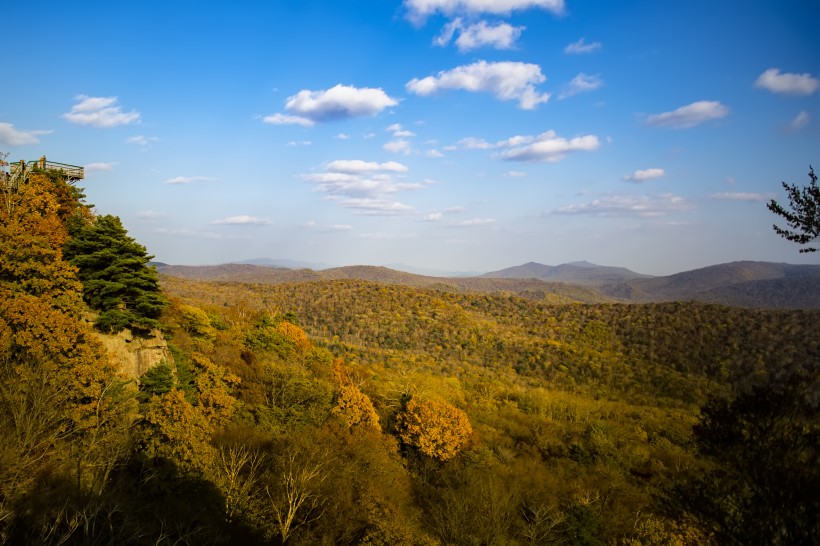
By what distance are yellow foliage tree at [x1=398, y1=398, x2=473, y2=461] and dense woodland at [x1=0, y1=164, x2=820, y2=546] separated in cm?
15

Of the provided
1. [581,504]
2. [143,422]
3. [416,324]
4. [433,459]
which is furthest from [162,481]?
[416,324]

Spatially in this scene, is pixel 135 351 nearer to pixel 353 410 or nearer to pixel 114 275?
pixel 114 275

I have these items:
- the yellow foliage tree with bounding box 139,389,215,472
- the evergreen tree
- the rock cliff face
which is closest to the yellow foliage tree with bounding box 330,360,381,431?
the yellow foliage tree with bounding box 139,389,215,472

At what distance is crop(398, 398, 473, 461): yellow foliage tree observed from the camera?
32156mm

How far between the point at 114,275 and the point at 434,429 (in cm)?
2384

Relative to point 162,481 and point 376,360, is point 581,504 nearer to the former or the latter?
point 162,481

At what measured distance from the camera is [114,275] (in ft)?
70.9

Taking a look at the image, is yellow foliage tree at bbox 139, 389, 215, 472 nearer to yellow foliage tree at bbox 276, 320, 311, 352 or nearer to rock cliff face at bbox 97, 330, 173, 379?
rock cliff face at bbox 97, 330, 173, 379

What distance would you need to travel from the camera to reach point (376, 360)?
77562mm

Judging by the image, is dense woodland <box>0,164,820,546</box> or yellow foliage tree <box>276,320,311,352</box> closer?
dense woodland <box>0,164,820,546</box>

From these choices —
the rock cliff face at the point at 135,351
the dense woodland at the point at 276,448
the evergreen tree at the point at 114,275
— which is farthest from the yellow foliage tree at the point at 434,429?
the evergreen tree at the point at 114,275

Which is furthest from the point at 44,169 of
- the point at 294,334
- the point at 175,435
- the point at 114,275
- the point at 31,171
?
the point at 294,334

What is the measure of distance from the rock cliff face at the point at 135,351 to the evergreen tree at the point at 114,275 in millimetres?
528

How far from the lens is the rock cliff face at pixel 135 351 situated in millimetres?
20688
